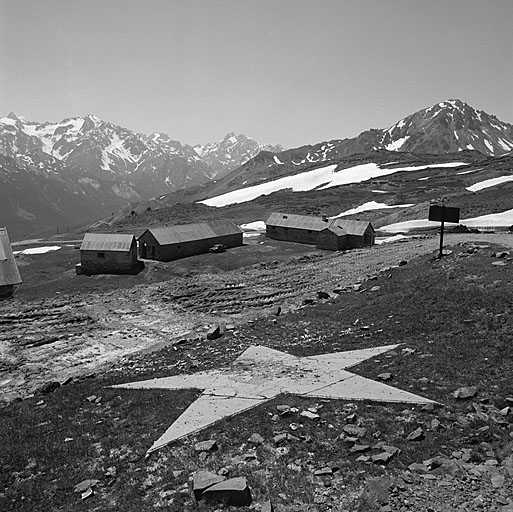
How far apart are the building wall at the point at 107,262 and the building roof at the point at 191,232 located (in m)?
6.97

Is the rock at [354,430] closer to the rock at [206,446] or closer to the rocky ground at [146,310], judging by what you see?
the rock at [206,446]

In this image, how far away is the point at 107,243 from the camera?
7162 cm

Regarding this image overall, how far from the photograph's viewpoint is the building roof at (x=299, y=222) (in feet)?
284

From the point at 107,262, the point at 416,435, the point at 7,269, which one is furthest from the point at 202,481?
the point at 107,262

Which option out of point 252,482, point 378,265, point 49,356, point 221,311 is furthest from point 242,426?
point 378,265

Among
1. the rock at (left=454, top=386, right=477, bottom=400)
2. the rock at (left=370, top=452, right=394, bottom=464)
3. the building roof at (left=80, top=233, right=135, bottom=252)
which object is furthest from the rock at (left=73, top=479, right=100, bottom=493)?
Answer: the building roof at (left=80, top=233, right=135, bottom=252)

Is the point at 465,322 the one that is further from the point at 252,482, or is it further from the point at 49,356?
the point at 49,356

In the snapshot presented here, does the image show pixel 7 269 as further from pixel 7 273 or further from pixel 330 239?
pixel 330 239

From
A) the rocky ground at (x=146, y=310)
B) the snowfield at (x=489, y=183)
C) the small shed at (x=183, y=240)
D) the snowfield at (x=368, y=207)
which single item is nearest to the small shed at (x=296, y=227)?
the small shed at (x=183, y=240)

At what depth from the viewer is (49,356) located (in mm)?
36094

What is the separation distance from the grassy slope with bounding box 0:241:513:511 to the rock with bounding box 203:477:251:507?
0.32 meters

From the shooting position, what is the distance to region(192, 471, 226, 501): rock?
1336cm

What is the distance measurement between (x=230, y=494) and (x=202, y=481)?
1.09 meters

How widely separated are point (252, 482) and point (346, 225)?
71.4m
